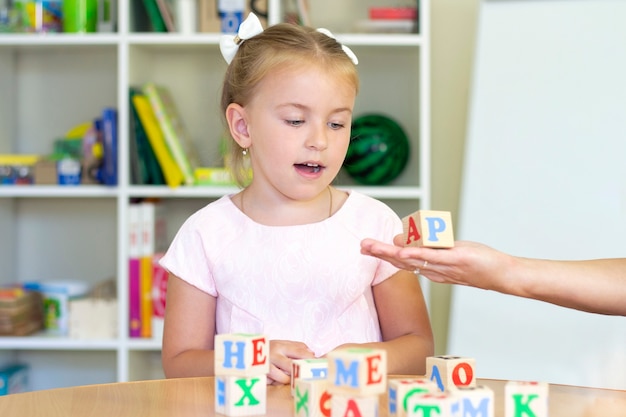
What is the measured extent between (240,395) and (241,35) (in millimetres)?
804

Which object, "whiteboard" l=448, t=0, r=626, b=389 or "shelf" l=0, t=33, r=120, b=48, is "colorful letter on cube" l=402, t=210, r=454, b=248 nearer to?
"whiteboard" l=448, t=0, r=626, b=389

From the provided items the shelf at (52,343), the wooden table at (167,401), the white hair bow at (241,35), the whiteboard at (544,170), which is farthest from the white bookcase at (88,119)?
the wooden table at (167,401)

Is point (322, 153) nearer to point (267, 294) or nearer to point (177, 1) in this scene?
point (267, 294)

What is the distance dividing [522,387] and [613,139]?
162cm

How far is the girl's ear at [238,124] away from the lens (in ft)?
5.24

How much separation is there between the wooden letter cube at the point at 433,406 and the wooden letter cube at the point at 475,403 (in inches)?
0.5

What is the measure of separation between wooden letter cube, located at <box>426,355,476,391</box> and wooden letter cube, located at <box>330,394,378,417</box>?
159 millimetres

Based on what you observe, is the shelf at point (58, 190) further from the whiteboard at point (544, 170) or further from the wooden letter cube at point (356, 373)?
the wooden letter cube at point (356, 373)

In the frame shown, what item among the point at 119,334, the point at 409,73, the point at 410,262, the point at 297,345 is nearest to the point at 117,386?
the point at 297,345

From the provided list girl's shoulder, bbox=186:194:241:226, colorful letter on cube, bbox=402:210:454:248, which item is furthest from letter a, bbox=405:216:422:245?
girl's shoulder, bbox=186:194:241:226

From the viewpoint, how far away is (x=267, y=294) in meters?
1.53

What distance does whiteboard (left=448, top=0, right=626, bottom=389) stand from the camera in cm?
240

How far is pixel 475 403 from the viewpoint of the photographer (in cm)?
93

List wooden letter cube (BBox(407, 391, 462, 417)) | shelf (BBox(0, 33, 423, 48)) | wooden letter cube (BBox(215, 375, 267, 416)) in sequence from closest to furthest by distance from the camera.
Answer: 1. wooden letter cube (BBox(407, 391, 462, 417))
2. wooden letter cube (BBox(215, 375, 267, 416))
3. shelf (BBox(0, 33, 423, 48))
